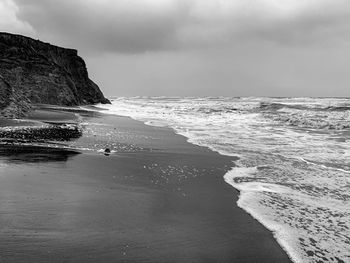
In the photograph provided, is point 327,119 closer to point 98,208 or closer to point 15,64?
point 98,208

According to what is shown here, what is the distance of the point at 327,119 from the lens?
78.0ft

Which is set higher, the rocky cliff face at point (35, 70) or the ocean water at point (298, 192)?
the rocky cliff face at point (35, 70)

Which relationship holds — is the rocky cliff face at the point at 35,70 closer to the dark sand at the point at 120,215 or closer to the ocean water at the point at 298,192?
the ocean water at the point at 298,192

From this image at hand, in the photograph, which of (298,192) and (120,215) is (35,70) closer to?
(298,192)

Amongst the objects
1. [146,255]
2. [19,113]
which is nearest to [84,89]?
[19,113]

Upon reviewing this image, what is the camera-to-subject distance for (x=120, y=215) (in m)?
4.85

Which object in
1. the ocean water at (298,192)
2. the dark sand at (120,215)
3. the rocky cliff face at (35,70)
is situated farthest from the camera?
the rocky cliff face at (35,70)

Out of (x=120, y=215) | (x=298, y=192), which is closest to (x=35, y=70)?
(x=298, y=192)

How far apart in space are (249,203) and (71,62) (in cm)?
4729

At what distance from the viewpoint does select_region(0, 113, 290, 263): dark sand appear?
12.5 feet

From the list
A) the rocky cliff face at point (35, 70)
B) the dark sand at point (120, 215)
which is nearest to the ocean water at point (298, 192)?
the dark sand at point (120, 215)

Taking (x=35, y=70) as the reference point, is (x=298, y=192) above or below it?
below

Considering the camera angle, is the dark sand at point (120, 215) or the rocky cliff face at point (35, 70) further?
the rocky cliff face at point (35, 70)

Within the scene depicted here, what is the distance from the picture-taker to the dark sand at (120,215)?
150 inches
